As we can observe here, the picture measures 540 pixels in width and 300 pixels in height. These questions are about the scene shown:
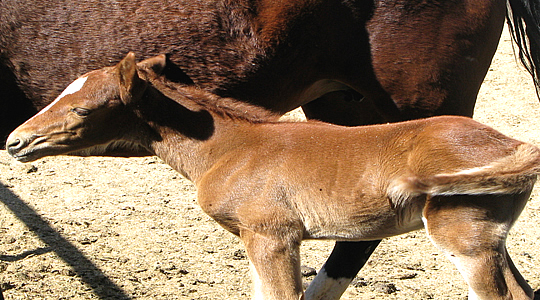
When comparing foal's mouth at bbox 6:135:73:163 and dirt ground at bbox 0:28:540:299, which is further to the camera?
dirt ground at bbox 0:28:540:299

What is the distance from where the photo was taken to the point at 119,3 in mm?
3068

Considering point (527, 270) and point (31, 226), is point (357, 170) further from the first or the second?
point (31, 226)

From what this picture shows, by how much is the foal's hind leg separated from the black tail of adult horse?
140 centimetres

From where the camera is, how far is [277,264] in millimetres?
2576

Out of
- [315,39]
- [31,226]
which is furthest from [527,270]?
[31,226]

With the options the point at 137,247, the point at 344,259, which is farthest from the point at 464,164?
the point at 137,247

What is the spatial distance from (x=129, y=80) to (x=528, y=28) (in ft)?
6.79

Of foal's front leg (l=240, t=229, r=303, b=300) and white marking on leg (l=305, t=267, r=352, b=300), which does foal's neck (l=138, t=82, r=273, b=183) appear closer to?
foal's front leg (l=240, t=229, r=303, b=300)

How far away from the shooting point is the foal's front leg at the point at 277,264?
2576mm

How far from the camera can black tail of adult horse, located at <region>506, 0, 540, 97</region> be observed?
352 cm

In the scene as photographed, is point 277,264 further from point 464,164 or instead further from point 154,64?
point 154,64

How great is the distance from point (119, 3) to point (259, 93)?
2.39ft

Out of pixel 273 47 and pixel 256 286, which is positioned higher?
pixel 273 47

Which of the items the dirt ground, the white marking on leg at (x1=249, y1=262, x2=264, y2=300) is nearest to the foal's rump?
the white marking on leg at (x1=249, y1=262, x2=264, y2=300)
